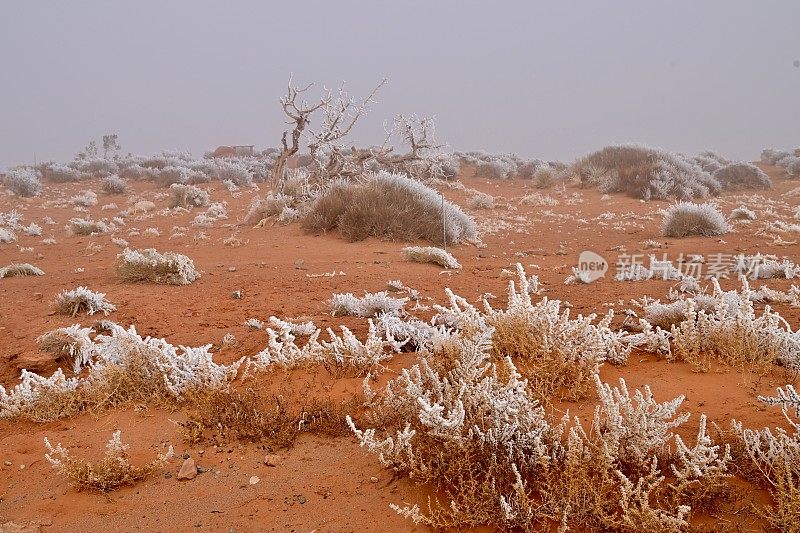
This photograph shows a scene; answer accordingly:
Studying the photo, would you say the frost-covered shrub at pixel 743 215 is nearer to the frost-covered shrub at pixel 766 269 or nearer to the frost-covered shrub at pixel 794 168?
the frost-covered shrub at pixel 766 269


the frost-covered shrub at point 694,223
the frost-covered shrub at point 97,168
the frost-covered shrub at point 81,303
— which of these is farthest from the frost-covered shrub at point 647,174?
the frost-covered shrub at point 97,168

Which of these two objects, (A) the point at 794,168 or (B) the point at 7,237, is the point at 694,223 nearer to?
(B) the point at 7,237

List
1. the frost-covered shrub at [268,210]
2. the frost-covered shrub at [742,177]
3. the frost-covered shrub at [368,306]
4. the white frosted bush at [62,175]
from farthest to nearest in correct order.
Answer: the white frosted bush at [62,175] < the frost-covered shrub at [742,177] < the frost-covered shrub at [268,210] < the frost-covered shrub at [368,306]

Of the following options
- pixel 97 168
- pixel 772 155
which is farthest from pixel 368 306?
pixel 772 155

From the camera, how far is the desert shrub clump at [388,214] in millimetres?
9734

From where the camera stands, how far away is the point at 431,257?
740cm

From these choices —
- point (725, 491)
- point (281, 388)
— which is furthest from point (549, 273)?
point (725, 491)

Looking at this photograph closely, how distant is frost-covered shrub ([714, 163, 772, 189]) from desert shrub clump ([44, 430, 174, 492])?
2050 cm

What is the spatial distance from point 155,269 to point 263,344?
303cm

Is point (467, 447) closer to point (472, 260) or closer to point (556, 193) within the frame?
point (472, 260)

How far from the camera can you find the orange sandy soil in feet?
8.34

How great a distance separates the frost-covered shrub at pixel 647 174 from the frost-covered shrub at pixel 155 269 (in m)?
13.0

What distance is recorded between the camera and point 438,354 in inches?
134

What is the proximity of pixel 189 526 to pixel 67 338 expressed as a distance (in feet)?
8.72
